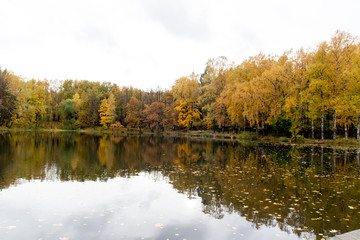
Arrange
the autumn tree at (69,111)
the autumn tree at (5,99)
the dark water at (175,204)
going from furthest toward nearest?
the autumn tree at (69,111) < the autumn tree at (5,99) < the dark water at (175,204)

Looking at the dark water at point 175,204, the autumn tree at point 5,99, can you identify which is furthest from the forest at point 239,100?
the dark water at point 175,204

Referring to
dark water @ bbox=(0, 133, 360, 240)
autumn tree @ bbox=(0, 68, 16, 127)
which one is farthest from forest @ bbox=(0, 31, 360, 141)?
dark water @ bbox=(0, 133, 360, 240)

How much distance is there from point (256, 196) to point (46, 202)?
734cm

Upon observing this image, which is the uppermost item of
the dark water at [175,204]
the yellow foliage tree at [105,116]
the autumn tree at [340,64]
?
the autumn tree at [340,64]

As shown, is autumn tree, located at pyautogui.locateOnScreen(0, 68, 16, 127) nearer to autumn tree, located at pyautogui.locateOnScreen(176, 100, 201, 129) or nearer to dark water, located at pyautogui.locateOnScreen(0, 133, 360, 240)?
autumn tree, located at pyautogui.locateOnScreen(176, 100, 201, 129)

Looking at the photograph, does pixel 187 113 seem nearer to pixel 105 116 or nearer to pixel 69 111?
pixel 105 116

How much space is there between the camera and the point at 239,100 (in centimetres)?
4109

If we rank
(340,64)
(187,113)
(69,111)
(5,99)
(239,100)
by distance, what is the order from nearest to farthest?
(340,64) → (239,100) → (5,99) → (187,113) → (69,111)

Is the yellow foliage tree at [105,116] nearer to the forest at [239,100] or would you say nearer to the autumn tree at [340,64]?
the forest at [239,100]

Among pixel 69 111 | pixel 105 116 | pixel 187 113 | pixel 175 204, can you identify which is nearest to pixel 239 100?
pixel 187 113

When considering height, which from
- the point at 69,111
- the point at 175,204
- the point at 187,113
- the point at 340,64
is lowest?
the point at 175,204

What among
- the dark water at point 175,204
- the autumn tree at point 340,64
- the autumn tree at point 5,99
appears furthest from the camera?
the autumn tree at point 5,99

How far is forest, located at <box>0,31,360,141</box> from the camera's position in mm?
34344

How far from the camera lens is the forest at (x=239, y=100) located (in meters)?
34.3
